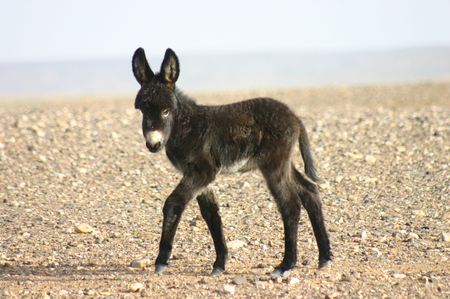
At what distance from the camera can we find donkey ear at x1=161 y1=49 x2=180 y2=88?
617 centimetres

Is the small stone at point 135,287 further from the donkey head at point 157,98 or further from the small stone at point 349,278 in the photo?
the small stone at point 349,278

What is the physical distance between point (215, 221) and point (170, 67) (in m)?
1.93

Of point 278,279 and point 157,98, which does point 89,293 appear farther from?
point 157,98

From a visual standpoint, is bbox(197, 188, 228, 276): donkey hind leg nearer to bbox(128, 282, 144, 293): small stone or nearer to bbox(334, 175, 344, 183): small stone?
bbox(128, 282, 144, 293): small stone

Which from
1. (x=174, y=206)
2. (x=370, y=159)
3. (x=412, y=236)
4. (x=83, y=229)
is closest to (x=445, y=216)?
(x=412, y=236)

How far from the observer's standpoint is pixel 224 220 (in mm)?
8820

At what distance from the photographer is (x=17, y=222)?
8.59m

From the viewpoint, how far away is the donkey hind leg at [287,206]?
6.32m

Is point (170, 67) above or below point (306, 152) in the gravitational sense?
above

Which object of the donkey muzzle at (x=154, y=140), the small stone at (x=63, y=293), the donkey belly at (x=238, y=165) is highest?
the donkey muzzle at (x=154, y=140)

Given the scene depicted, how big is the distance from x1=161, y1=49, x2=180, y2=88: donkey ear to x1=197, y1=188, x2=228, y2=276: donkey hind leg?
4.51ft

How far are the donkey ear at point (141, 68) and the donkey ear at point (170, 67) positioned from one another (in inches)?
7.2

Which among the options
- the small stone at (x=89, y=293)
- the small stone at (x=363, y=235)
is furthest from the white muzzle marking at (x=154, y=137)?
the small stone at (x=363, y=235)

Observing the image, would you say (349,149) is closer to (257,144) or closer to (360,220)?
(360,220)
